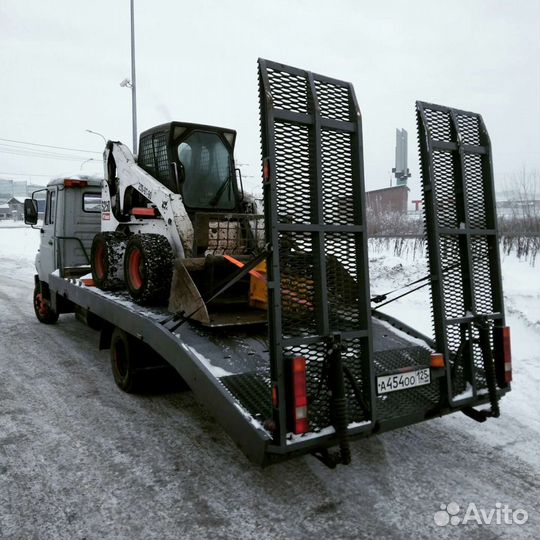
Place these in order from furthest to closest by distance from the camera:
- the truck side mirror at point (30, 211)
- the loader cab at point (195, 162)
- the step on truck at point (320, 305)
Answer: the truck side mirror at point (30, 211), the loader cab at point (195, 162), the step on truck at point (320, 305)

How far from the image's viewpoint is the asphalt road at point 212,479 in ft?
9.26

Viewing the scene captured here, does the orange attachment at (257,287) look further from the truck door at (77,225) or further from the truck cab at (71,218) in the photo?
the truck door at (77,225)

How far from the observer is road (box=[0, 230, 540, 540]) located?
9.26ft

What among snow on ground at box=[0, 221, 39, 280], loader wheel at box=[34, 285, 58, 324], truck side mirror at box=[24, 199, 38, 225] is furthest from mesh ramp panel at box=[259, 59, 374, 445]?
snow on ground at box=[0, 221, 39, 280]

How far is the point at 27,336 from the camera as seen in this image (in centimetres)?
725

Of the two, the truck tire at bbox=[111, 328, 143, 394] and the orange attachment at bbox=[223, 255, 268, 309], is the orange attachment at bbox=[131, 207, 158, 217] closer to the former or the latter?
the truck tire at bbox=[111, 328, 143, 394]

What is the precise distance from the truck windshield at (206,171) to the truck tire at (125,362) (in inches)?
71.4

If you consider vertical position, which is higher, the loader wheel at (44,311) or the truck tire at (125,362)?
the loader wheel at (44,311)

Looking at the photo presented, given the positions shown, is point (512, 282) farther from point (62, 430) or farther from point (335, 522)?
point (62, 430)

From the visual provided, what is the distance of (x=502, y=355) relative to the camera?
3570mm

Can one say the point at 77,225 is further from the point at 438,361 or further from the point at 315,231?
the point at 438,361

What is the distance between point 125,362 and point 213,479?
206 centimetres

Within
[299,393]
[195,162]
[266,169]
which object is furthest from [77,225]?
[299,393]

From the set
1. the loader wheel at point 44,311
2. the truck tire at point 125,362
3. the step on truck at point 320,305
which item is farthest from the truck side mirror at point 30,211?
the truck tire at point 125,362
